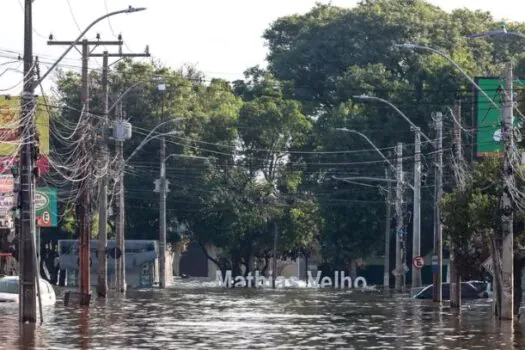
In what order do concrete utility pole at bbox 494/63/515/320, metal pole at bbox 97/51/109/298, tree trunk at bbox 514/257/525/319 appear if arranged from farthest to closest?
metal pole at bbox 97/51/109/298
tree trunk at bbox 514/257/525/319
concrete utility pole at bbox 494/63/515/320

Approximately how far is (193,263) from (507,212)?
107 meters

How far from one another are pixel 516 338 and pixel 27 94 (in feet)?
46.3

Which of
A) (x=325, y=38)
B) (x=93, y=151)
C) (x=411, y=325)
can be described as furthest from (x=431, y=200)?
(x=411, y=325)

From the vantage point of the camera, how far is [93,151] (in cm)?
5966

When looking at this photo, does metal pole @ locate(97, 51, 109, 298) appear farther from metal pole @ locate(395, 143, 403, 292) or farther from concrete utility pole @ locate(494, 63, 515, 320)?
concrete utility pole @ locate(494, 63, 515, 320)

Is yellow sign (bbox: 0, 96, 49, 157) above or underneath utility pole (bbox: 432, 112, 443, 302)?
above

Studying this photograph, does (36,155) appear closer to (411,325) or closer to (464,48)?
(411,325)

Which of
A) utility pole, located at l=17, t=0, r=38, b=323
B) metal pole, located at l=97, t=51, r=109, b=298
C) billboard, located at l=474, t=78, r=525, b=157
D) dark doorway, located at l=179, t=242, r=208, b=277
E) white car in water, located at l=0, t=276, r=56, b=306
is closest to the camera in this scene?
utility pole, located at l=17, t=0, r=38, b=323

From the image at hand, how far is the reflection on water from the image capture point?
34406mm

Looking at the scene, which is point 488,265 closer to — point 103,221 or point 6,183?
point 103,221

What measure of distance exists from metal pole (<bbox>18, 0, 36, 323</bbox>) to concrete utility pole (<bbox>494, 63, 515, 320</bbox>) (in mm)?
13960

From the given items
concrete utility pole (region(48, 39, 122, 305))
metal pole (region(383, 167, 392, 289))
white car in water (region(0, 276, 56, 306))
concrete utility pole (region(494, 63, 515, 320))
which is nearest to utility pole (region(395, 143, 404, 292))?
metal pole (region(383, 167, 392, 289))

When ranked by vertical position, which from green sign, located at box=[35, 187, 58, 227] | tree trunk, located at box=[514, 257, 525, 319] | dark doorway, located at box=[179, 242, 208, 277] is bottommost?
dark doorway, located at box=[179, 242, 208, 277]

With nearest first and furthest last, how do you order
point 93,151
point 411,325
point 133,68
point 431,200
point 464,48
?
point 411,325
point 93,151
point 431,200
point 133,68
point 464,48
